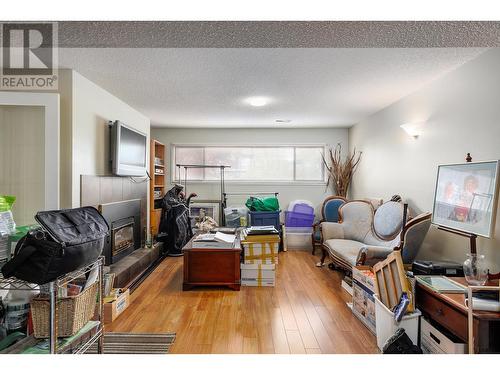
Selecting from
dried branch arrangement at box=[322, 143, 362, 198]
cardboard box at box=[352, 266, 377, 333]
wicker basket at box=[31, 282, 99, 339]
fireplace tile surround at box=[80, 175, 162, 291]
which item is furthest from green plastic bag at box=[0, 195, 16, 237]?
dried branch arrangement at box=[322, 143, 362, 198]

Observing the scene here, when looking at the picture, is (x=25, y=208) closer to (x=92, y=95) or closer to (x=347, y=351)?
(x=92, y=95)

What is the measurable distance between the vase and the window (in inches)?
155

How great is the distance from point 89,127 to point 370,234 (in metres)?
3.59

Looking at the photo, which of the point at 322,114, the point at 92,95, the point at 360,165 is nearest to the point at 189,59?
the point at 92,95

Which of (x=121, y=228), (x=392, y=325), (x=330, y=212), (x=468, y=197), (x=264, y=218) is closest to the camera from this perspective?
(x=392, y=325)

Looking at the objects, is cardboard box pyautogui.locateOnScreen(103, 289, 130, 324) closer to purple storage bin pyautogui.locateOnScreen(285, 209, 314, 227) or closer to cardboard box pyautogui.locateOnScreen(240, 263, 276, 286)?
cardboard box pyautogui.locateOnScreen(240, 263, 276, 286)

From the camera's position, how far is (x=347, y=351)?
6.66ft

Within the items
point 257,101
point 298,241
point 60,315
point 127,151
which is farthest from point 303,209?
point 60,315

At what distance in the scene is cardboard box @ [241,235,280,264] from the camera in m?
3.31

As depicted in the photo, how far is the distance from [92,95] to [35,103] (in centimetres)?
67

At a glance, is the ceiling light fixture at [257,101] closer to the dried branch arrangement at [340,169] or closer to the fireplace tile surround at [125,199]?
the fireplace tile surround at [125,199]

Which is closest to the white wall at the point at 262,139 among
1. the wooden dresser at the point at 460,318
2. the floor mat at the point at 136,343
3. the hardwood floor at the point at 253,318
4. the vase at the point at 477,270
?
the hardwood floor at the point at 253,318

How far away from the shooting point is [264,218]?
16.5ft

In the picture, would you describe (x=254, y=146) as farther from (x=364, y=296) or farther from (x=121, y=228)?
(x=364, y=296)
